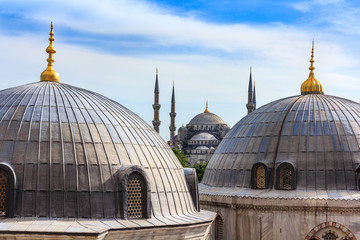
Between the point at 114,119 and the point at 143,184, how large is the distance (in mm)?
2284

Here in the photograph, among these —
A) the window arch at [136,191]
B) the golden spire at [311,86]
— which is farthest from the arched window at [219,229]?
the window arch at [136,191]

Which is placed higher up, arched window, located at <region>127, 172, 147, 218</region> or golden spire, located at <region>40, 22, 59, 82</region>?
golden spire, located at <region>40, 22, 59, 82</region>

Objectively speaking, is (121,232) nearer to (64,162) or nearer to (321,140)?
(64,162)

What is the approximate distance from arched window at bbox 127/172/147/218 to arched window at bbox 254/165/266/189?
29.4 feet

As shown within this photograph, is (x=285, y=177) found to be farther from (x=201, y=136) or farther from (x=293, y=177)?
(x=201, y=136)

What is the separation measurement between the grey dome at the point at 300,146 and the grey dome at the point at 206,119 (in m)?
97.8

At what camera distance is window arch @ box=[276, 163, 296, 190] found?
23.7 metres

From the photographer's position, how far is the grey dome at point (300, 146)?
2367cm

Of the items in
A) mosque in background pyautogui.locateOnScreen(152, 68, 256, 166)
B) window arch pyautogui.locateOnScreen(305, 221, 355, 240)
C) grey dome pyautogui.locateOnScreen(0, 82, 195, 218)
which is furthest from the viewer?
mosque in background pyautogui.locateOnScreen(152, 68, 256, 166)

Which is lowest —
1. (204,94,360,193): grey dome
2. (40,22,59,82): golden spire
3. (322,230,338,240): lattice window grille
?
(322,230,338,240): lattice window grille

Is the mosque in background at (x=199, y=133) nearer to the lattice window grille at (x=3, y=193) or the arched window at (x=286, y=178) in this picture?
the arched window at (x=286, y=178)

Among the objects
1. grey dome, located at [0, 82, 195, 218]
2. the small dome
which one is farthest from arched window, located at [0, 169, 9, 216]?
the small dome

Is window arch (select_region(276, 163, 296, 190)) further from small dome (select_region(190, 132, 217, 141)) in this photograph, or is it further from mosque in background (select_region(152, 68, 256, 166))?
small dome (select_region(190, 132, 217, 141))

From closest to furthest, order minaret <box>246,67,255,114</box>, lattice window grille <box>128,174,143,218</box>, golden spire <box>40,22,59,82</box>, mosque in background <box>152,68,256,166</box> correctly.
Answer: lattice window grille <box>128,174,143,218</box>, golden spire <box>40,22,59,82</box>, minaret <box>246,67,255,114</box>, mosque in background <box>152,68,256,166</box>
